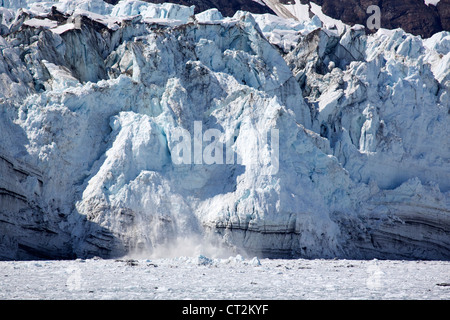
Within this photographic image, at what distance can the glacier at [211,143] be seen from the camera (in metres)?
21.7

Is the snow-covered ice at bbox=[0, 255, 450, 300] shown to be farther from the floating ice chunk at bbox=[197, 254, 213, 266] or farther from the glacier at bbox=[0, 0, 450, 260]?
the glacier at bbox=[0, 0, 450, 260]

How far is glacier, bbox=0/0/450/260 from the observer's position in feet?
71.3

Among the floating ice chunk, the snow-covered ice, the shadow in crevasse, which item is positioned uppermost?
the shadow in crevasse

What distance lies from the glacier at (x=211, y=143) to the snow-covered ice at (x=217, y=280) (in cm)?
208

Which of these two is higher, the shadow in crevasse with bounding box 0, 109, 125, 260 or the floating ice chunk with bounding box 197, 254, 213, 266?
the shadow in crevasse with bounding box 0, 109, 125, 260

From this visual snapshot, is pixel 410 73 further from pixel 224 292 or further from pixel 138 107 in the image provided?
pixel 224 292

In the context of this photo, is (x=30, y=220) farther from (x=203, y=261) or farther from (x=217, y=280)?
(x=217, y=280)

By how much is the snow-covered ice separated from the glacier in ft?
6.82

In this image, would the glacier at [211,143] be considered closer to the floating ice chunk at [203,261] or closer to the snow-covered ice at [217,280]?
the floating ice chunk at [203,261]

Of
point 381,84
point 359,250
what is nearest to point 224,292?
point 359,250

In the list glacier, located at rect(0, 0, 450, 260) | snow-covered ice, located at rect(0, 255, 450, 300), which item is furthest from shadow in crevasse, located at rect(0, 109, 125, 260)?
snow-covered ice, located at rect(0, 255, 450, 300)

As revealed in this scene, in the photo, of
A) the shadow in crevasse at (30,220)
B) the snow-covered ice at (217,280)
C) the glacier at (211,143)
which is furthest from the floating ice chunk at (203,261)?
the shadow in crevasse at (30,220)

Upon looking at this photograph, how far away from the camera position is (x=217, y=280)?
1609cm
